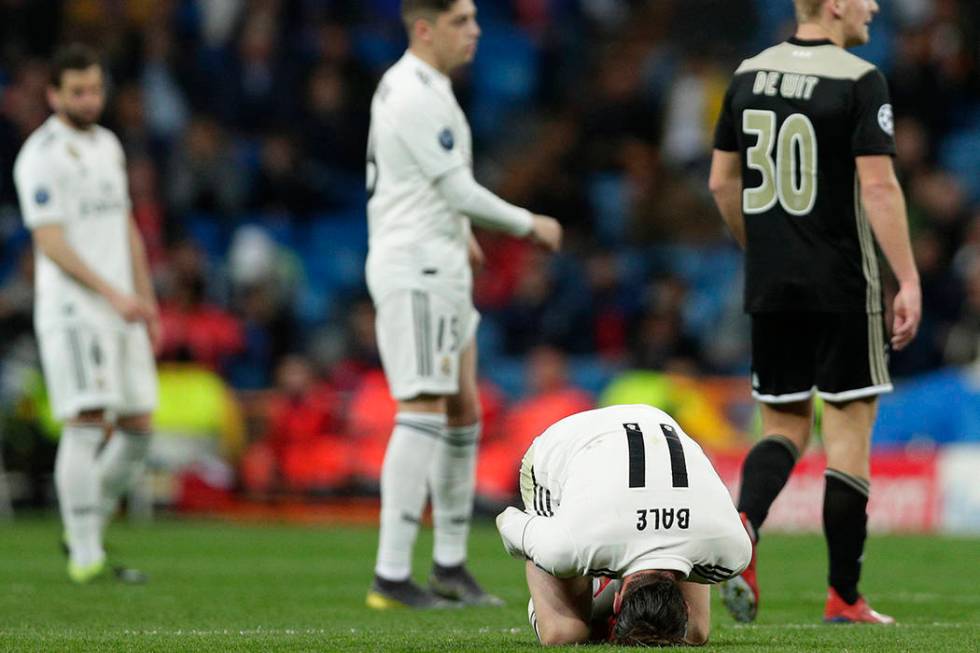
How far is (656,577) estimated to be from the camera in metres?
4.84

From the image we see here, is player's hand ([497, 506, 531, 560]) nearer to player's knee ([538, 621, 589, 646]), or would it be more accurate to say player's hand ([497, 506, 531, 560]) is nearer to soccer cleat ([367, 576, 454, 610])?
player's knee ([538, 621, 589, 646])

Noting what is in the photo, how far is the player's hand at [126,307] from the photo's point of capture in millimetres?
8469

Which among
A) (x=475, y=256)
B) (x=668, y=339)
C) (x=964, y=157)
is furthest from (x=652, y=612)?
(x=964, y=157)

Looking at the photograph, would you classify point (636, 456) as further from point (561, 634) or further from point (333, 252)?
point (333, 252)

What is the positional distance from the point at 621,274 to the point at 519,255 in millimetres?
1279

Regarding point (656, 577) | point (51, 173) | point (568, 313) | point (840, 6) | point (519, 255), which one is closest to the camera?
point (656, 577)

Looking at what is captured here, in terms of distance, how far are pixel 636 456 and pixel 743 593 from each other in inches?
53.9

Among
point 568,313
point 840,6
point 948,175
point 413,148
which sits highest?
point 840,6

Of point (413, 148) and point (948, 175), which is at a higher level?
point (413, 148)

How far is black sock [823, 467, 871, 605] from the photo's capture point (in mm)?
6250

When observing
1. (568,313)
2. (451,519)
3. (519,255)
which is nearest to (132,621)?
(451,519)

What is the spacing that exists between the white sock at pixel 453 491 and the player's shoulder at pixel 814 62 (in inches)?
79.4

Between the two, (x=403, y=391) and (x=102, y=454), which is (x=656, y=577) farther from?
(x=102, y=454)

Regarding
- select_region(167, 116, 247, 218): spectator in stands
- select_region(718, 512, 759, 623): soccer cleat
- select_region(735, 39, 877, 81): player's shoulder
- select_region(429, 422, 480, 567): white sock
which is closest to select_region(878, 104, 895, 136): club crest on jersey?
select_region(735, 39, 877, 81): player's shoulder
